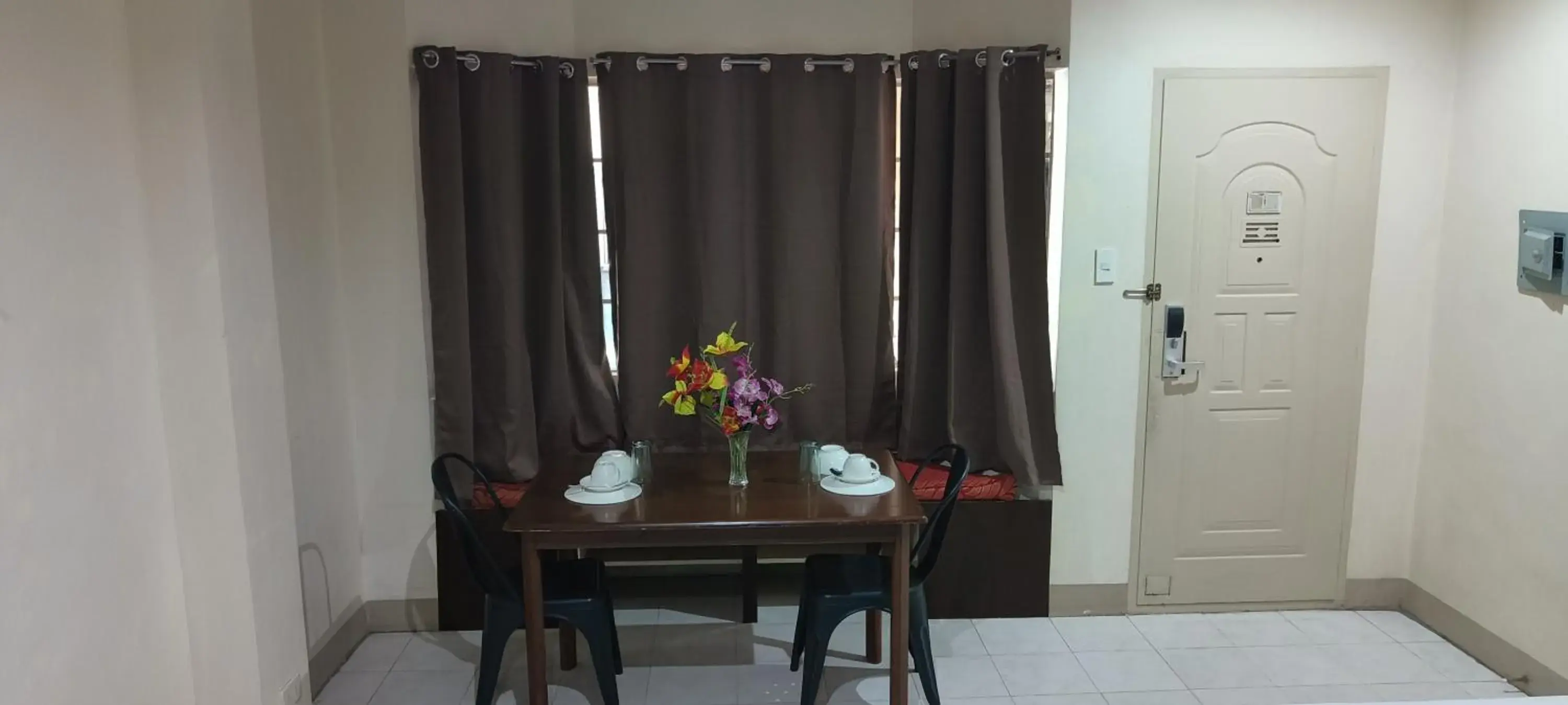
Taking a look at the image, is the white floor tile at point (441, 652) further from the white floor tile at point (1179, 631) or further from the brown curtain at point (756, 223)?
the white floor tile at point (1179, 631)

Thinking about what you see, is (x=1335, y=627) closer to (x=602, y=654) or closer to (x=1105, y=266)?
(x=1105, y=266)

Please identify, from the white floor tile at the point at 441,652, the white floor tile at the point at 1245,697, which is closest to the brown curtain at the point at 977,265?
the white floor tile at the point at 1245,697

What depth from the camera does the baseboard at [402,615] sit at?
3395 mm

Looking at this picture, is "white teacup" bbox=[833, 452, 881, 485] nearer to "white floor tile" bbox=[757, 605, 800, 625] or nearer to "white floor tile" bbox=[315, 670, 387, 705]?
"white floor tile" bbox=[757, 605, 800, 625]

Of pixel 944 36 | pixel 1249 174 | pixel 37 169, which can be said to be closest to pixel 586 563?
pixel 37 169

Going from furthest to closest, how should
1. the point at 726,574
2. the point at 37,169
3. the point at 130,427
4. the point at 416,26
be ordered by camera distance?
the point at 726,574, the point at 416,26, the point at 130,427, the point at 37,169

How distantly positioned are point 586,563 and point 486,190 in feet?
4.12

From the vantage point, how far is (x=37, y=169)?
1.91m

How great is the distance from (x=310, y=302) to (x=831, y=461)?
5.57 ft

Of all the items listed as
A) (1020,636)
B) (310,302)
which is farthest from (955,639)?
(310,302)

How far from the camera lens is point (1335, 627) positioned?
3416mm

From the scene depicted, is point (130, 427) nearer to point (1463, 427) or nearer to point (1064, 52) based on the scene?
point (1064, 52)

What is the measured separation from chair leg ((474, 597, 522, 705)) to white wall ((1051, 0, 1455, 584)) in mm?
1925

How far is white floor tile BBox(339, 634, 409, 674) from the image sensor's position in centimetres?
315
